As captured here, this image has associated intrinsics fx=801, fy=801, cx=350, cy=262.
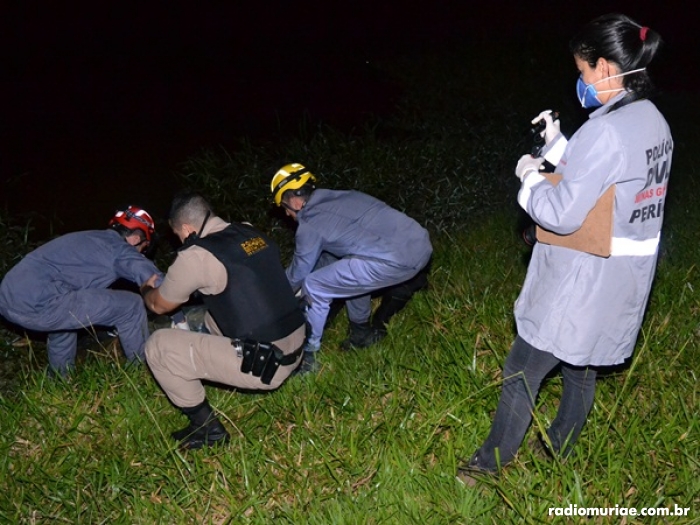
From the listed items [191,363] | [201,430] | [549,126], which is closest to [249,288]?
[191,363]

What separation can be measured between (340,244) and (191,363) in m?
1.40

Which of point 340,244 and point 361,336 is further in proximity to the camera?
point 361,336

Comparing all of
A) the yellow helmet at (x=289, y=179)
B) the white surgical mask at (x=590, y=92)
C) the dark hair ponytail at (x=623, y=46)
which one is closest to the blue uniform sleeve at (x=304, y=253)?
the yellow helmet at (x=289, y=179)

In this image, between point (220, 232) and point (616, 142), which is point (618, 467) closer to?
point (616, 142)

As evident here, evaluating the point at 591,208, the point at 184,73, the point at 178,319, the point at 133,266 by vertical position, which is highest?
the point at 591,208

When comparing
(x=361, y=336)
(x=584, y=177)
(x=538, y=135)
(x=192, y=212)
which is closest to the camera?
(x=584, y=177)

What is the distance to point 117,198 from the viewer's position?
979 centimetres

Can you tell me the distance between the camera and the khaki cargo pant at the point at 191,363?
170 inches

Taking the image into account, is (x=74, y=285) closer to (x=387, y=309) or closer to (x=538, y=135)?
(x=387, y=309)

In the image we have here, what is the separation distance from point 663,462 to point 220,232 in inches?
97.5

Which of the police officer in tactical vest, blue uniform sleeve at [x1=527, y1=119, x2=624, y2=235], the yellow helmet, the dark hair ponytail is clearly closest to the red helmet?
the yellow helmet

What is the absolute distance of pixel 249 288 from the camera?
13.8ft

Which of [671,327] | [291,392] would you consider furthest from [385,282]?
[671,327]

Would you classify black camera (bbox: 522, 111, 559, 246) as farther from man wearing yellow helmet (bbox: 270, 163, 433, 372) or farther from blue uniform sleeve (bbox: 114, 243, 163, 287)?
blue uniform sleeve (bbox: 114, 243, 163, 287)
